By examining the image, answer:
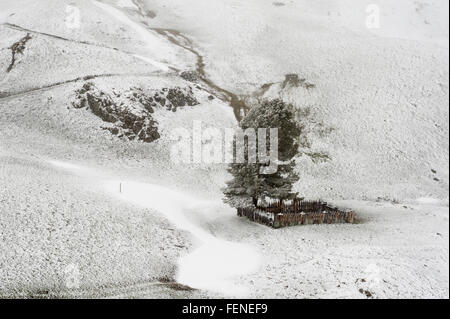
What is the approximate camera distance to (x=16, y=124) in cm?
2483

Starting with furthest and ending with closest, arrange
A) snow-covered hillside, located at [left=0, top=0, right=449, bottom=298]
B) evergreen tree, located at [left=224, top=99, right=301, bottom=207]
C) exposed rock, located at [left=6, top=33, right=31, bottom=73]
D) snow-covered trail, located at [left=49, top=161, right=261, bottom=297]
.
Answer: exposed rock, located at [left=6, top=33, right=31, bottom=73]
evergreen tree, located at [left=224, top=99, right=301, bottom=207]
snow-covered hillside, located at [left=0, top=0, right=449, bottom=298]
snow-covered trail, located at [left=49, top=161, right=261, bottom=297]

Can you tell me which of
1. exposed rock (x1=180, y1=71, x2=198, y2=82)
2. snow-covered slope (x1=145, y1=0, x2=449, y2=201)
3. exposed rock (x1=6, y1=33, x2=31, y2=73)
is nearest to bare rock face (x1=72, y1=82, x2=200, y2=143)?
exposed rock (x1=6, y1=33, x2=31, y2=73)

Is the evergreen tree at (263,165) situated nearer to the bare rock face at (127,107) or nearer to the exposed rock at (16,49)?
the bare rock face at (127,107)

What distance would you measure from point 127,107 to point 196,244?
23888mm

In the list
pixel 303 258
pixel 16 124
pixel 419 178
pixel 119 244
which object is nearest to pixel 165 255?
pixel 119 244

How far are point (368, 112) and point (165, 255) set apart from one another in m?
37.7

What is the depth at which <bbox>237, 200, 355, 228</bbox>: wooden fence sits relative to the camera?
26.1 meters

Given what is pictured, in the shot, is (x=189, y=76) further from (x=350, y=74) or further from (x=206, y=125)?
(x=350, y=74)

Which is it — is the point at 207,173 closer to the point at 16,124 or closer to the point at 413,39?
the point at 16,124

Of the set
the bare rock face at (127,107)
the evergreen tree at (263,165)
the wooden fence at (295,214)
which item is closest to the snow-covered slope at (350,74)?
Result: the wooden fence at (295,214)

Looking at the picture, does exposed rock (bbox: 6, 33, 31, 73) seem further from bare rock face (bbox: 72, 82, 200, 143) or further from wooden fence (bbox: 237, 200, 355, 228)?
wooden fence (bbox: 237, 200, 355, 228)

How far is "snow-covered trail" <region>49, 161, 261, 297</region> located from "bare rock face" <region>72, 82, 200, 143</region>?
9.66m

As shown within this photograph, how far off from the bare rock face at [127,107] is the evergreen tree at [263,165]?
15.5 meters

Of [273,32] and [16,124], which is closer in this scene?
[16,124]
